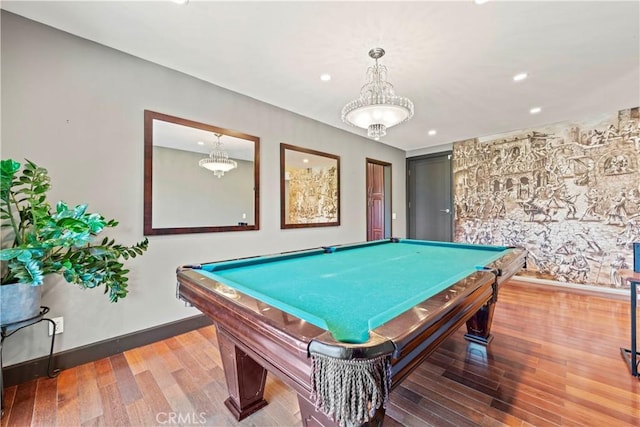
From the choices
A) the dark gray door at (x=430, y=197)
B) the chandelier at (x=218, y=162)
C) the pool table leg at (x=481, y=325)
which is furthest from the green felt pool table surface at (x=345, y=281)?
the dark gray door at (x=430, y=197)

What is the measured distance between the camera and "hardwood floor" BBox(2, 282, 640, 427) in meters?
1.45

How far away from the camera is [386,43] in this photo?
206 centimetres

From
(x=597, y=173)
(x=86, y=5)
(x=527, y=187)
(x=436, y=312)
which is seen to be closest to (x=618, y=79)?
(x=597, y=173)

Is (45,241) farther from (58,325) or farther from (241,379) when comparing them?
(241,379)

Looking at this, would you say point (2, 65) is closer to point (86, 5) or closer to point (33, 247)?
point (86, 5)

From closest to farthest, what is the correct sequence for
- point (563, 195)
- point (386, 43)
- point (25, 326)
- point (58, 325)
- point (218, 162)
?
point (25, 326) → point (58, 325) → point (386, 43) → point (218, 162) → point (563, 195)

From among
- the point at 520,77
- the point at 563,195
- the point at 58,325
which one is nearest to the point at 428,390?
the point at 58,325

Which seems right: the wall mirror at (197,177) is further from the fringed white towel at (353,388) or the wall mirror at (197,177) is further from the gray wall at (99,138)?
the fringed white towel at (353,388)

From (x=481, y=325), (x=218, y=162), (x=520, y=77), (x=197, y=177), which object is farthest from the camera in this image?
(x=218, y=162)

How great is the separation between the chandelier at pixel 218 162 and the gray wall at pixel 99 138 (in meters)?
0.27

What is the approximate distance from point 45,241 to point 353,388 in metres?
1.84

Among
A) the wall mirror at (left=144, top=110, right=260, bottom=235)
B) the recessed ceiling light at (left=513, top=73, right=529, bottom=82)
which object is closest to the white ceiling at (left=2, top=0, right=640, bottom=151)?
the recessed ceiling light at (left=513, top=73, right=529, bottom=82)

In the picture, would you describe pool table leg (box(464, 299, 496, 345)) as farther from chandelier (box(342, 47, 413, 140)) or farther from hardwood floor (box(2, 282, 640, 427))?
chandelier (box(342, 47, 413, 140))

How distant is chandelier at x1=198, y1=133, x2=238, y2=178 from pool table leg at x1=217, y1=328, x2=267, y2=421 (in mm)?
1928
